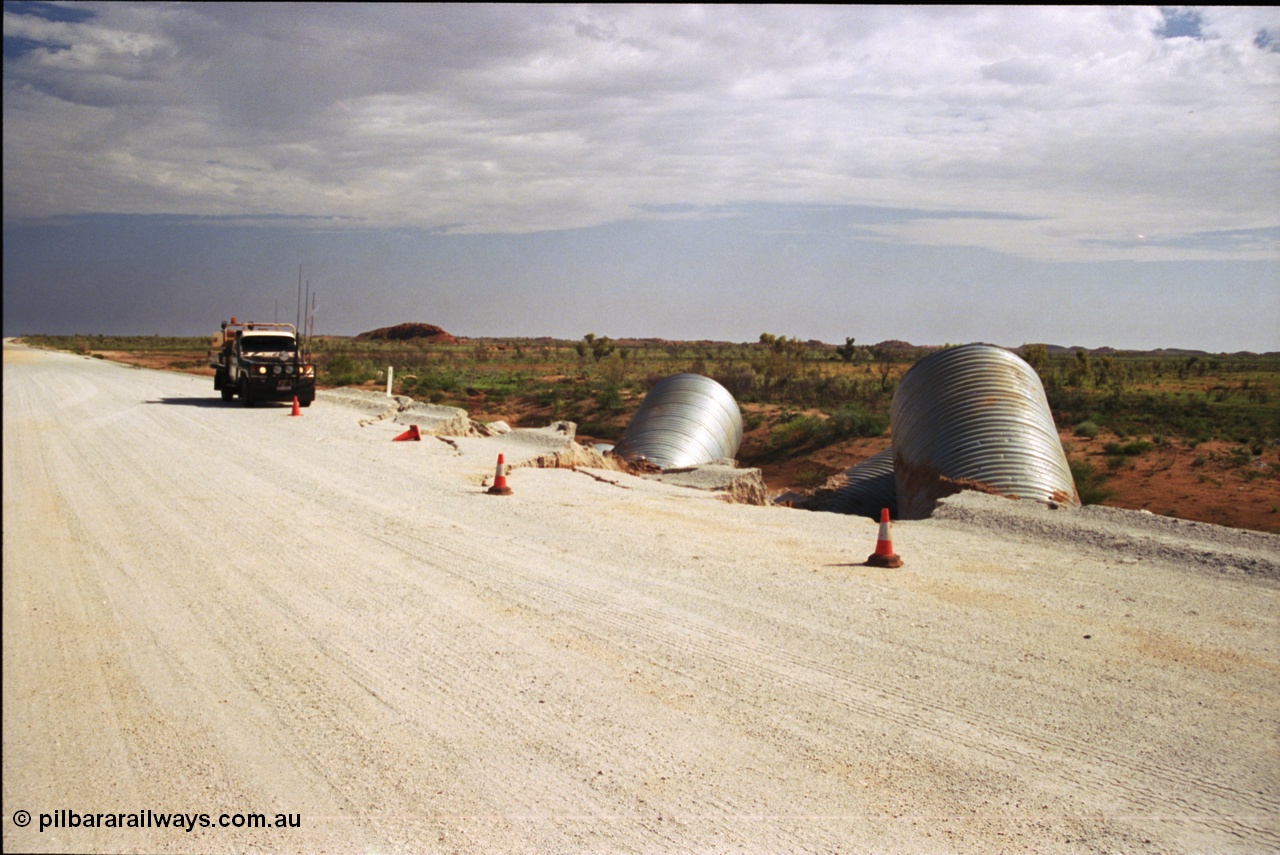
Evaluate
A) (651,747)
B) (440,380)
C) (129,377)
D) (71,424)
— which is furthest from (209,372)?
(651,747)

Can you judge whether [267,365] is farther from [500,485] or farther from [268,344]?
[500,485]

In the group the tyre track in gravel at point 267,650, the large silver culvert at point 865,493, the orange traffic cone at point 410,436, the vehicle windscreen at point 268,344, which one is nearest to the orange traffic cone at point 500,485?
the tyre track in gravel at point 267,650

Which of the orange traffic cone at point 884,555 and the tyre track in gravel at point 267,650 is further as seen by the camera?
the orange traffic cone at point 884,555

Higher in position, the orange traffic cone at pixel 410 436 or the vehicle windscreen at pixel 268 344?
the vehicle windscreen at pixel 268 344

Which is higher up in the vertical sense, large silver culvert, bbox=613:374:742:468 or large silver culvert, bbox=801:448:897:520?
large silver culvert, bbox=613:374:742:468

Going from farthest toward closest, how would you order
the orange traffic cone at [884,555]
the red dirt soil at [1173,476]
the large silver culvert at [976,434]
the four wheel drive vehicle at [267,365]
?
the four wheel drive vehicle at [267,365] < the red dirt soil at [1173,476] < the large silver culvert at [976,434] < the orange traffic cone at [884,555]

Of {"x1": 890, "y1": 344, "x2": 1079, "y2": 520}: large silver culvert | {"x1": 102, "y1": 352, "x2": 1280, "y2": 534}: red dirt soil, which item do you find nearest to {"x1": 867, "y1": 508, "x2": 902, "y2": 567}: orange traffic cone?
{"x1": 890, "y1": 344, "x2": 1079, "y2": 520}: large silver culvert

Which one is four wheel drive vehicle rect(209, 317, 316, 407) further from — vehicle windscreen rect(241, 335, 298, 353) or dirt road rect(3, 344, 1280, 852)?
dirt road rect(3, 344, 1280, 852)

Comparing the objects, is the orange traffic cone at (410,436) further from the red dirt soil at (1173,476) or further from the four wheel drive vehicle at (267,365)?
the red dirt soil at (1173,476)

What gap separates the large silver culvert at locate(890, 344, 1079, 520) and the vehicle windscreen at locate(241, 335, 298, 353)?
18.4m

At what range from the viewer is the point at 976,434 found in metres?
15.8

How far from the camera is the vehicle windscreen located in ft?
90.1

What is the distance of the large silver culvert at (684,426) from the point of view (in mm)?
21125

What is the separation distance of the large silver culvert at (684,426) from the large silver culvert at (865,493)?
291cm
